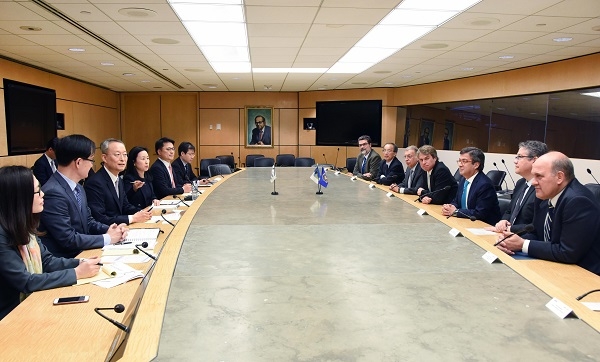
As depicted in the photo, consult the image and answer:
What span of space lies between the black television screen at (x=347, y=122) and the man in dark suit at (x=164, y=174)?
645 centimetres

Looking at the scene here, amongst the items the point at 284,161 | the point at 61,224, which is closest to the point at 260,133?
the point at 284,161

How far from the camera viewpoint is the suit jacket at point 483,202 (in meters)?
3.68

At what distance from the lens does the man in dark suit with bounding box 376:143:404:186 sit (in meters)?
6.38

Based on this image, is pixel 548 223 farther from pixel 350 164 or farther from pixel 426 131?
pixel 426 131

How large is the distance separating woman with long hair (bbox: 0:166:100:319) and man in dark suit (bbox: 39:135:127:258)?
0.47 metres

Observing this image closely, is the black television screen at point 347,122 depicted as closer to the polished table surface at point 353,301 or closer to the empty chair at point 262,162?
the empty chair at point 262,162

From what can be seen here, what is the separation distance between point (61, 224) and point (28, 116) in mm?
6042

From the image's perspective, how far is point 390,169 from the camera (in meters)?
6.58

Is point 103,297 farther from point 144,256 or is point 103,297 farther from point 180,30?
point 180,30

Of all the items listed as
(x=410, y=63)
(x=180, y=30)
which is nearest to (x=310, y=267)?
(x=180, y=30)

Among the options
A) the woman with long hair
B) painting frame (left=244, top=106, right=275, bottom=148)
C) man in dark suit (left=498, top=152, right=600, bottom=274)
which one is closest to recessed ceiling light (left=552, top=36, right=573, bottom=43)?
man in dark suit (left=498, top=152, right=600, bottom=274)

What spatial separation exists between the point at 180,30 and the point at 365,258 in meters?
3.92

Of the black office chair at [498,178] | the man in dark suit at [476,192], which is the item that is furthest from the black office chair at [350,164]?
the man in dark suit at [476,192]

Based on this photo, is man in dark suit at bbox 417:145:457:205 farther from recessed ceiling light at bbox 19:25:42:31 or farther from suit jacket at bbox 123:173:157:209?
recessed ceiling light at bbox 19:25:42:31
